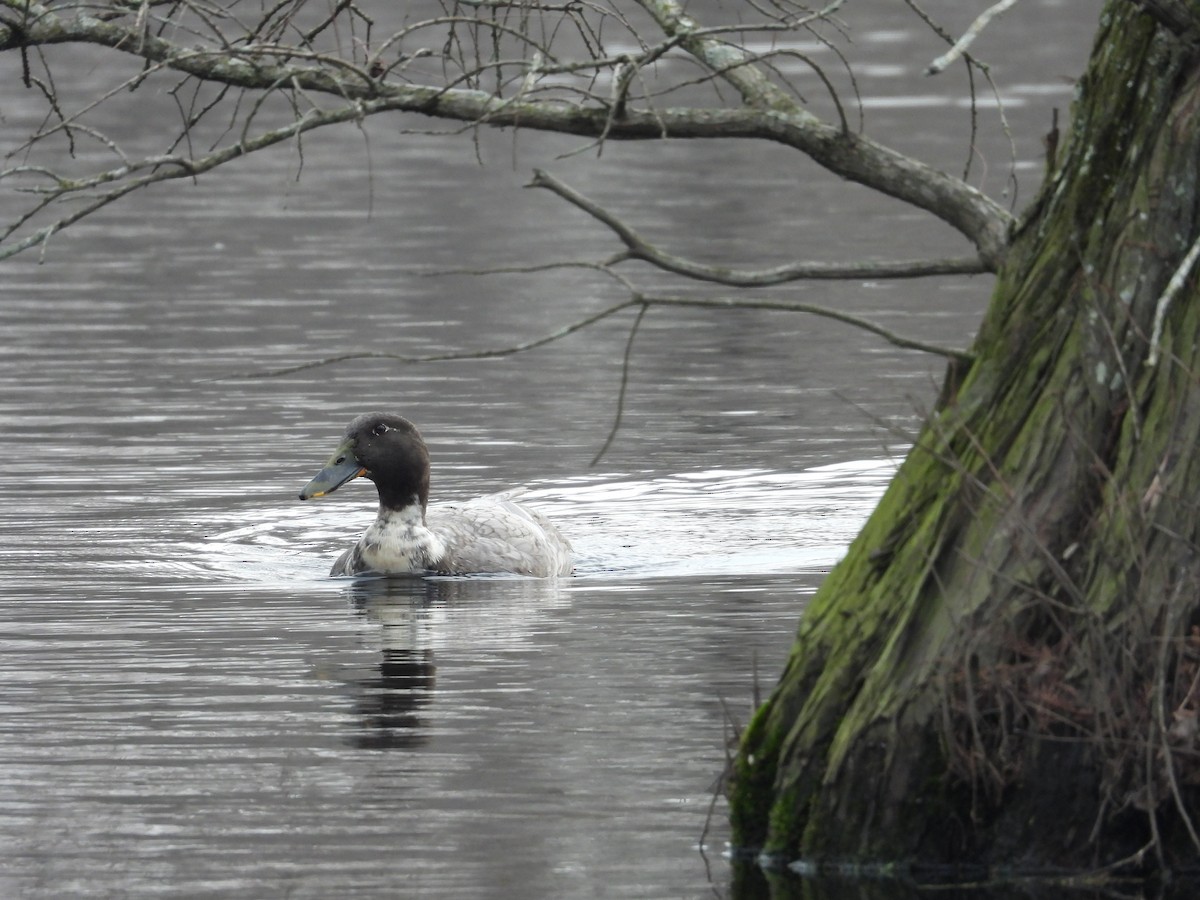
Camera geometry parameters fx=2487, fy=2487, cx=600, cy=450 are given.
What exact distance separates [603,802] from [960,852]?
4.15ft

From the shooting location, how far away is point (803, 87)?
3819 centimetres

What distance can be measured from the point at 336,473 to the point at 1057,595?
22.4 ft

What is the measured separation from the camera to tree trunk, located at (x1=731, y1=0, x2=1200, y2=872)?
6.73 meters

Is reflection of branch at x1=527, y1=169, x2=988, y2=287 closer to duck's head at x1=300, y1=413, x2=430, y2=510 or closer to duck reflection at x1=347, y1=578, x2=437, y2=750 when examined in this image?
duck reflection at x1=347, y1=578, x2=437, y2=750

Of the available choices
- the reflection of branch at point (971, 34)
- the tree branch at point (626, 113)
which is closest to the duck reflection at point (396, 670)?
the tree branch at point (626, 113)

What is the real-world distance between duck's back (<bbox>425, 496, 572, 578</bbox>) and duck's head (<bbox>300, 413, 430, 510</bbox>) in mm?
230

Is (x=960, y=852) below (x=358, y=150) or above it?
above

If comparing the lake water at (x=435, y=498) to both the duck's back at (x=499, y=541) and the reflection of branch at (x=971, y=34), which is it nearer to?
the duck's back at (x=499, y=541)

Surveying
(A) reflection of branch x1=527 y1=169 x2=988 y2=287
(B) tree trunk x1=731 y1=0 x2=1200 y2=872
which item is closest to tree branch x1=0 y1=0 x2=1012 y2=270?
(A) reflection of branch x1=527 y1=169 x2=988 y2=287

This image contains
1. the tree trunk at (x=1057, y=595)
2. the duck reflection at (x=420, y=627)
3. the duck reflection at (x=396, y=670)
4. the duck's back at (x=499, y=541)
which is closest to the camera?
the tree trunk at (x=1057, y=595)

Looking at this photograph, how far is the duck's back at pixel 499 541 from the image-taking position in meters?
13.0

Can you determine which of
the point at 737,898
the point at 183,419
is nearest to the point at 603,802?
the point at 737,898

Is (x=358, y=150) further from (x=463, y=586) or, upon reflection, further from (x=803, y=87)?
(x=463, y=586)

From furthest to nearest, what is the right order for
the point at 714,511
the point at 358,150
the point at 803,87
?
the point at 803,87
the point at 358,150
the point at 714,511
